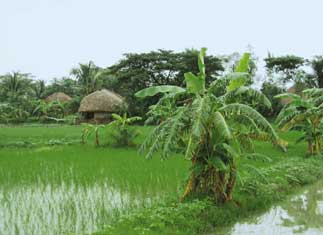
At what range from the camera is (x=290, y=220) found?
642 cm

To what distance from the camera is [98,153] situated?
14.3 metres

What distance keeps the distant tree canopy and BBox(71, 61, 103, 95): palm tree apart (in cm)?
803

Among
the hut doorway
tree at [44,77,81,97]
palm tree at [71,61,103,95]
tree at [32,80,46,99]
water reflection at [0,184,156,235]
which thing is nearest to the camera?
water reflection at [0,184,156,235]

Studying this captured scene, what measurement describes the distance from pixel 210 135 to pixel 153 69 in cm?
1994

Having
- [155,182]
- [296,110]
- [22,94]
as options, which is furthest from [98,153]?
[22,94]

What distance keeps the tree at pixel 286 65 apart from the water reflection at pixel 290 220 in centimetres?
2160

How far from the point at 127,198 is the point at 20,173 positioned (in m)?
4.13

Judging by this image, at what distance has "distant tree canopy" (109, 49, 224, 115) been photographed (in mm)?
25688

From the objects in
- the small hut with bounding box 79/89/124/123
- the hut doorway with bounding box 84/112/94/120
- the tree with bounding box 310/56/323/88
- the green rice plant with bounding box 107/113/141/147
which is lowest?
the green rice plant with bounding box 107/113/141/147

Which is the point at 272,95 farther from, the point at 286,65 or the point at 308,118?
the point at 308,118

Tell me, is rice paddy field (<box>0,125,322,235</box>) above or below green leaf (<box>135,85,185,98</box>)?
below

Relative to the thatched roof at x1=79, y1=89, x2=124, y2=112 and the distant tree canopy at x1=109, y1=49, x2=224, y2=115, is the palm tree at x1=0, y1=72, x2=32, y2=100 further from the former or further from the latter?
the distant tree canopy at x1=109, y1=49, x2=224, y2=115

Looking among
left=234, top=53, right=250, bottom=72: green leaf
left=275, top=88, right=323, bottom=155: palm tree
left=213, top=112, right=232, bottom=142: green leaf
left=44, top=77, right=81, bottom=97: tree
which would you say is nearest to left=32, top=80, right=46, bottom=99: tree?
left=44, top=77, right=81, bottom=97: tree

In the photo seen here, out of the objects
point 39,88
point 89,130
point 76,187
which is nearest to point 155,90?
point 76,187
